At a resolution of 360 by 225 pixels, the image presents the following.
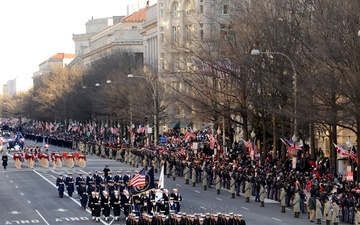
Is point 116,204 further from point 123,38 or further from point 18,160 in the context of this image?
point 123,38

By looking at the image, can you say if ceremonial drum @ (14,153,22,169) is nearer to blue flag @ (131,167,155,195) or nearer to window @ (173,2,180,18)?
blue flag @ (131,167,155,195)

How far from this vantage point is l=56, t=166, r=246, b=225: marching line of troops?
30.5 m

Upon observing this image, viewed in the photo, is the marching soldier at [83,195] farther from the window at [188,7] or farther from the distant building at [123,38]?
the distant building at [123,38]

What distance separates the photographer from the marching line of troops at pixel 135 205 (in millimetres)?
30453

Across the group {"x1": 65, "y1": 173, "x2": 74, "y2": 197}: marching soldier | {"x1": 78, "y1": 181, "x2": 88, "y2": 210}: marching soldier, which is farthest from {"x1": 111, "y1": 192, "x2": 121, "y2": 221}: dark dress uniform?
{"x1": 65, "y1": 173, "x2": 74, "y2": 197}: marching soldier

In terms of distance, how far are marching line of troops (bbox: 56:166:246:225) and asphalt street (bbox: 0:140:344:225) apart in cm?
54

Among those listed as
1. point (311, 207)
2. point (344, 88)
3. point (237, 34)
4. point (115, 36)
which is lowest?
point (311, 207)

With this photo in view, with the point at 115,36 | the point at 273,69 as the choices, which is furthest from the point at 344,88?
the point at 115,36

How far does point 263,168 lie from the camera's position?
48.2 meters

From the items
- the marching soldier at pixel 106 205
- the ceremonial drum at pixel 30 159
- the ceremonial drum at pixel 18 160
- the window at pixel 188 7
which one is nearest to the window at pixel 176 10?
the window at pixel 188 7

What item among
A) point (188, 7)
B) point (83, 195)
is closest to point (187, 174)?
point (83, 195)

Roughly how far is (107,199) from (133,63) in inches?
2629

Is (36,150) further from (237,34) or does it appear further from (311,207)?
(311,207)

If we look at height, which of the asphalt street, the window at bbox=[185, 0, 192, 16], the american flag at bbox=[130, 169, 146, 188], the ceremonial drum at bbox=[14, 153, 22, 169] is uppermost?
the window at bbox=[185, 0, 192, 16]
